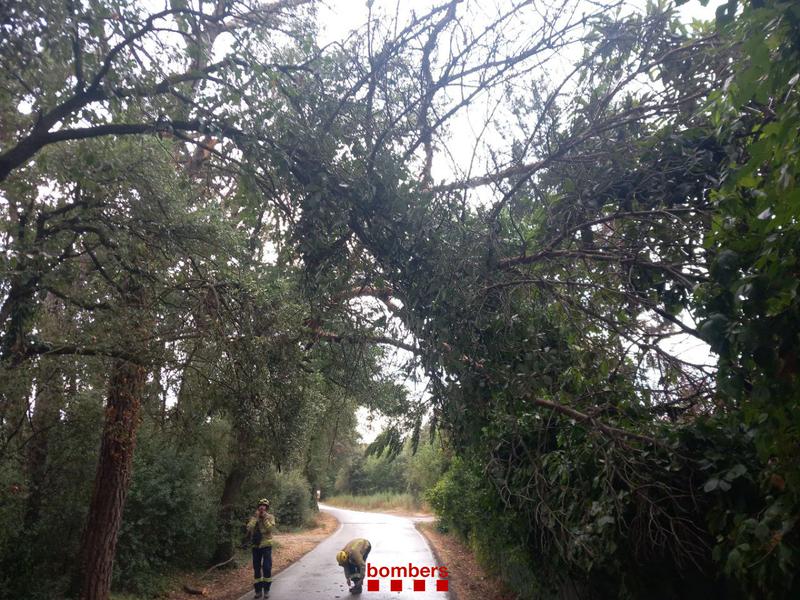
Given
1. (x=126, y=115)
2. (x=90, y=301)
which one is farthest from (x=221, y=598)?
(x=126, y=115)

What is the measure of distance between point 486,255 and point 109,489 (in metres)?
7.66

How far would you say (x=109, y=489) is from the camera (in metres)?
9.42

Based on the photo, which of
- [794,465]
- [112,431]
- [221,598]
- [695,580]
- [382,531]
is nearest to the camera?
[794,465]

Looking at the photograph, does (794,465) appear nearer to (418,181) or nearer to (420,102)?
(418,181)

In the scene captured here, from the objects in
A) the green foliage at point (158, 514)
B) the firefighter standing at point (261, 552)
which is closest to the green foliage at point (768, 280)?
the firefighter standing at point (261, 552)

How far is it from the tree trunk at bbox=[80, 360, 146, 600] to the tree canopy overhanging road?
2.58 feet

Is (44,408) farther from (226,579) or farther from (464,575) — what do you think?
(464,575)

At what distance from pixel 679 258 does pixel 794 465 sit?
2.58 m

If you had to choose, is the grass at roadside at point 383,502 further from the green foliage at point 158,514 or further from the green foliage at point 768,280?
the green foliage at point 768,280

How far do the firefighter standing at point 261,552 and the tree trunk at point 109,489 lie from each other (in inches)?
127

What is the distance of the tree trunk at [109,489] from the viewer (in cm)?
880

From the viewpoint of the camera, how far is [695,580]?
219 inches

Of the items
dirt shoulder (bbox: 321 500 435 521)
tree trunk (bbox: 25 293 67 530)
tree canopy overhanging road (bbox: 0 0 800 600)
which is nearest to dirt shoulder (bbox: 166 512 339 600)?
tree trunk (bbox: 25 293 67 530)

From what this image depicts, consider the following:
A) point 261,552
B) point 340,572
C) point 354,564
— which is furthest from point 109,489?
point 340,572
